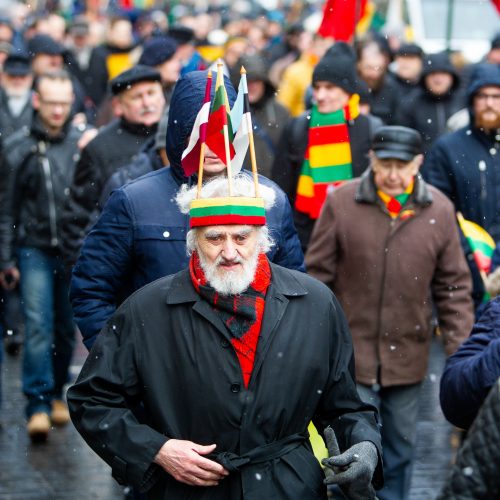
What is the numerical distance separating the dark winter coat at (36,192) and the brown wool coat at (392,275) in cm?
245

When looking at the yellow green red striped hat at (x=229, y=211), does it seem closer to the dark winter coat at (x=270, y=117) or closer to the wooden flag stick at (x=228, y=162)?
the wooden flag stick at (x=228, y=162)

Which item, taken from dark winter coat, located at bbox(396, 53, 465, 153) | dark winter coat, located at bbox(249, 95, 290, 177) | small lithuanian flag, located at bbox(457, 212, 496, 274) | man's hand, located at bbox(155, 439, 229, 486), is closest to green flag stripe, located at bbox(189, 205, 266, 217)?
man's hand, located at bbox(155, 439, 229, 486)

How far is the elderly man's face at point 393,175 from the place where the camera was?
24.5 feet

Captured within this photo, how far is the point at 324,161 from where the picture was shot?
890 centimetres

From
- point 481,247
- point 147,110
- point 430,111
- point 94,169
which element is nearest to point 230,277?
point 481,247

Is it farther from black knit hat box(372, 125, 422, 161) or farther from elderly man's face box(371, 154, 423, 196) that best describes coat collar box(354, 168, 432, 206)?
black knit hat box(372, 125, 422, 161)

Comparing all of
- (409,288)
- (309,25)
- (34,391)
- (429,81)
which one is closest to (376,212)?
(409,288)

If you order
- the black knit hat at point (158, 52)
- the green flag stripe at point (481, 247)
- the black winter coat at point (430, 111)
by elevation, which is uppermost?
the black knit hat at point (158, 52)

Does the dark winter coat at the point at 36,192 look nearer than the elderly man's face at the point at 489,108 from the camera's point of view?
Yes

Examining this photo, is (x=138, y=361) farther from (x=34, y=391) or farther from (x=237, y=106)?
(x=34, y=391)

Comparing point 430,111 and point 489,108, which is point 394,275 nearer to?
point 489,108

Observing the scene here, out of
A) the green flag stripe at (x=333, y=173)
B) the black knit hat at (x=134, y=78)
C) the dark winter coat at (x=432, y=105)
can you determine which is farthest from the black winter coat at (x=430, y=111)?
the black knit hat at (x=134, y=78)

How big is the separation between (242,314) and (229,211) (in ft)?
1.12

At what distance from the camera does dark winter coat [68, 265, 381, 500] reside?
4605 millimetres
